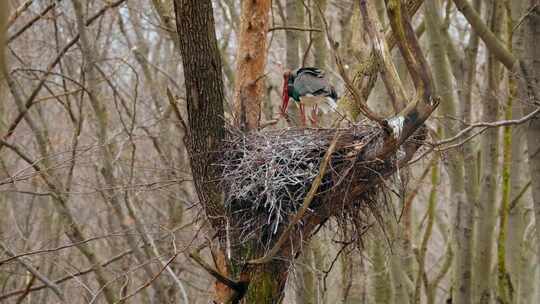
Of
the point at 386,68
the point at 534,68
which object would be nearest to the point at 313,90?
the point at 534,68

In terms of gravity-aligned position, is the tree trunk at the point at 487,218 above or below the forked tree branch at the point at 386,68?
below

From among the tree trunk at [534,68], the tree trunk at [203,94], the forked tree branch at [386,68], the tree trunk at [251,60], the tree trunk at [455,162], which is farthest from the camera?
the tree trunk at [455,162]

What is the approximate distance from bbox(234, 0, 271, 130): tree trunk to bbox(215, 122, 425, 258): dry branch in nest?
1.42 ft

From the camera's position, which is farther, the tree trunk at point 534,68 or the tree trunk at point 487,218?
the tree trunk at point 487,218

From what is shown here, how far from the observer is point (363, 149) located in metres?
4.13

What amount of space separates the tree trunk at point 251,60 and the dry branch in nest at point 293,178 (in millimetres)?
434

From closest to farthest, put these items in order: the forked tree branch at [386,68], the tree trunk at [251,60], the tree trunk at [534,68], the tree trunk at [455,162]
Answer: the forked tree branch at [386,68], the tree trunk at [251,60], the tree trunk at [534,68], the tree trunk at [455,162]

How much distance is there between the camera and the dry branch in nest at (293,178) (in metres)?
4.21

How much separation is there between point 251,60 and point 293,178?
1181 mm

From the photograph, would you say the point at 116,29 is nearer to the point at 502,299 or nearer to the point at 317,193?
the point at 502,299

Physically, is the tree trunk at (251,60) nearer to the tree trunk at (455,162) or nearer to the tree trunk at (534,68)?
the tree trunk at (534,68)

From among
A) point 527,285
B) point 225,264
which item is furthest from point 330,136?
point 527,285

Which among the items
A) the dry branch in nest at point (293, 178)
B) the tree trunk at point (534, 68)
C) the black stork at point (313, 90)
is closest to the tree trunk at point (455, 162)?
the tree trunk at point (534, 68)

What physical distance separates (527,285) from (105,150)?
15.3 feet
